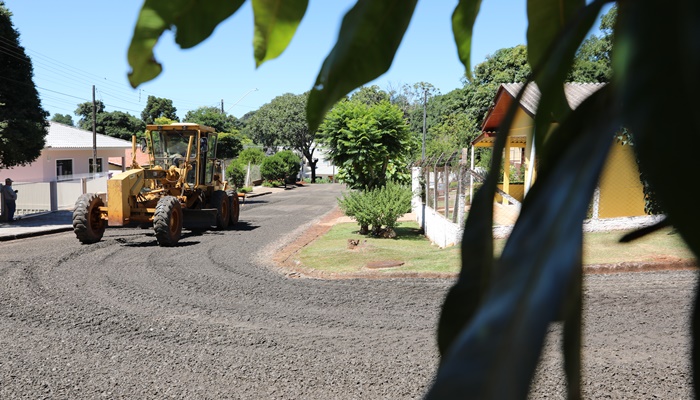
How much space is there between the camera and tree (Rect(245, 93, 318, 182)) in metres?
54.1

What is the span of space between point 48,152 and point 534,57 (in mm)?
29585

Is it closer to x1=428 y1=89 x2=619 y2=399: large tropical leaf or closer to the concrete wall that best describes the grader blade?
the concrete wall

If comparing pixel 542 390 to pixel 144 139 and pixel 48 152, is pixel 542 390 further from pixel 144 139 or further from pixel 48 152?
pixel 48 152

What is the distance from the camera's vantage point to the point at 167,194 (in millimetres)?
13977

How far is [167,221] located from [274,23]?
12.0 meters

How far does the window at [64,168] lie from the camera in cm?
2845

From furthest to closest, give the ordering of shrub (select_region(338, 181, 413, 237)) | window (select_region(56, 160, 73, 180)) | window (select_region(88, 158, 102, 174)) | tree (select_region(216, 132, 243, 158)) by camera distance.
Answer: tree (select_region(216, 132, 243, 158)) → window (select_region(88, 158, 102, 174)) → window (select_region(56, 160, 73, 180)) → shrub (select_region(338, 181, 413, 237))

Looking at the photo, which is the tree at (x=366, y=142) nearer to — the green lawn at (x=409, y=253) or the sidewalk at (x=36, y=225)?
the green lawn at (x=409, y=253)

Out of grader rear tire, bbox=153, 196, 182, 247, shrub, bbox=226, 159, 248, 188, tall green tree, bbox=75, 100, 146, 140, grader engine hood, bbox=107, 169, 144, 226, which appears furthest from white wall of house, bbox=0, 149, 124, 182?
tall green tree, bbox=75, 100, 146, 140

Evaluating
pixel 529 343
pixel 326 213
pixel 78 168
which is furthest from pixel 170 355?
pixel 78 168

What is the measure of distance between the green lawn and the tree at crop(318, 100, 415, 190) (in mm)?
1985

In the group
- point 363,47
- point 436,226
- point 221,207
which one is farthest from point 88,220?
point 363,47

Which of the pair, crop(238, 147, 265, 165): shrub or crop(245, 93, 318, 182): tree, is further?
crop(245, 93, 318, 182): tree

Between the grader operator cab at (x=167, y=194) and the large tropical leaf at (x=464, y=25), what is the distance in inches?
470
